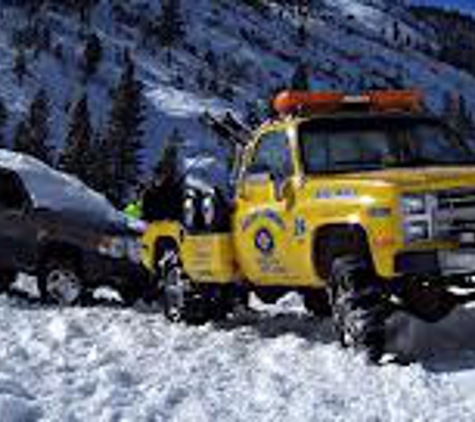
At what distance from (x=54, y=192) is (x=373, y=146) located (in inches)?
340

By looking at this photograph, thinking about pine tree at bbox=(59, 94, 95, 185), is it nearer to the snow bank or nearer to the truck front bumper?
the snow bank

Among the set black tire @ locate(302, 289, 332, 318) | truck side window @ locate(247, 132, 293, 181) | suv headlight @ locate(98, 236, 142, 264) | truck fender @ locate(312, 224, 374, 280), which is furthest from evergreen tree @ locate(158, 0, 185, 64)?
truck fender @ locate(312, 224, 374, 280)

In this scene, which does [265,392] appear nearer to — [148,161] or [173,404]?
[173,404]

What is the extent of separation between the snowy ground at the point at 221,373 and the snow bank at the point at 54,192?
135 inches

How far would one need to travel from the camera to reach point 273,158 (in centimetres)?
1108

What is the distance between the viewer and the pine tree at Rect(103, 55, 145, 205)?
92.9 m

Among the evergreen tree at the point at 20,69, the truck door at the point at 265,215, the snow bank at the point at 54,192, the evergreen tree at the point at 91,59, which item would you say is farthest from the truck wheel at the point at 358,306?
the evergreen tree at the point at 91,59

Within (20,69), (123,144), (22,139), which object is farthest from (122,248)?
(20,69)

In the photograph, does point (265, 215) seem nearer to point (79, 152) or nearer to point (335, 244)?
point (335, 244)

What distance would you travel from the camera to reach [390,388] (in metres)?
8.14

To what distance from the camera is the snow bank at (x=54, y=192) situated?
1542 centimetres

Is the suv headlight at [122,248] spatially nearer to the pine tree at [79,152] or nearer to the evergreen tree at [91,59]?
the pine tree at [79,152]

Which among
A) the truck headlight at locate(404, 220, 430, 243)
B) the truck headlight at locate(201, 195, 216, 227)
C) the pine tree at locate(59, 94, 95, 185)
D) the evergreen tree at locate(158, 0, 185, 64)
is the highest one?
the evergreen tree at locate(158, 0, 185, 64)

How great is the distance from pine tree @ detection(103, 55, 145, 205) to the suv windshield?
7630cm
